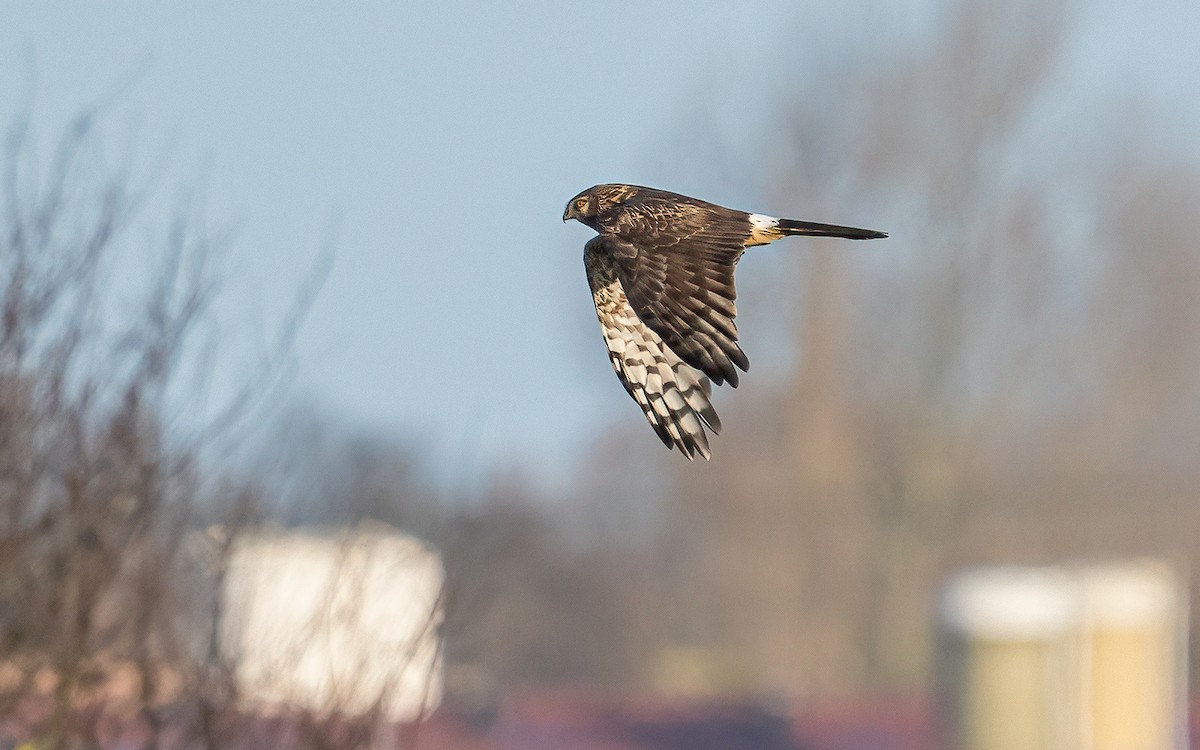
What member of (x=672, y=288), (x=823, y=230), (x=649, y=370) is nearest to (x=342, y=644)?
(x=649, y=370)

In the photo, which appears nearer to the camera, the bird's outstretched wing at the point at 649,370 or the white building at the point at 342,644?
the bird's outstretched wing at the point at 649,370

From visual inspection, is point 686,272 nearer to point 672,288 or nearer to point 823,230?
point 672,288

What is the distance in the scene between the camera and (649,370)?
6520mm

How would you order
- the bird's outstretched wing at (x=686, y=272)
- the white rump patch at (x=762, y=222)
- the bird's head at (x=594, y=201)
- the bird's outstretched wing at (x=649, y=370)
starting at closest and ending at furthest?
the bird's outstretched wing at (x=686, y=272), the white rump patch at (x=762, y=222), the bird's outstretched wing at (x=649, y=370), the bird's head at (x=594, y=201)

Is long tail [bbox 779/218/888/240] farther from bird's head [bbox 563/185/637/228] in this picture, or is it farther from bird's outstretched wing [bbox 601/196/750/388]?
bird's head [bbox 563/185/637/228]

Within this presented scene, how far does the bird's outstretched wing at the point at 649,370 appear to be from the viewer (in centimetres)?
619

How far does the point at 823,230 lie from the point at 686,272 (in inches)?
15.8

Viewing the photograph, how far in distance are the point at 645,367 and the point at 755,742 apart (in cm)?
1594

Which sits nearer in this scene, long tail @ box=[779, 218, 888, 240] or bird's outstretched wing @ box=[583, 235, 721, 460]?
long tail @ box=[779, 218, 888, 240]

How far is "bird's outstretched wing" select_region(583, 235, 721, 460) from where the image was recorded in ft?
20.3

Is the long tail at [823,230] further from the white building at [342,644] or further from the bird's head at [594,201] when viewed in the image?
the white building at [342,644]

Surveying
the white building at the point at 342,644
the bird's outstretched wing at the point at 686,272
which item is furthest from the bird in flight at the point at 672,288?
the white building at the point at 342,644

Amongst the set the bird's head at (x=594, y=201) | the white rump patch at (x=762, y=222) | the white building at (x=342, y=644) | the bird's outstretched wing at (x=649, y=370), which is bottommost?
the white building at (x=342, y=644)

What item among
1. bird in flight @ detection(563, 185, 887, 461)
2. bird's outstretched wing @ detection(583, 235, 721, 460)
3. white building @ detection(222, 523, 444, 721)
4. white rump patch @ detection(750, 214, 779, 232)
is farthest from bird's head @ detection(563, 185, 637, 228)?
white building @ detection(222, 523, 444, 721)
